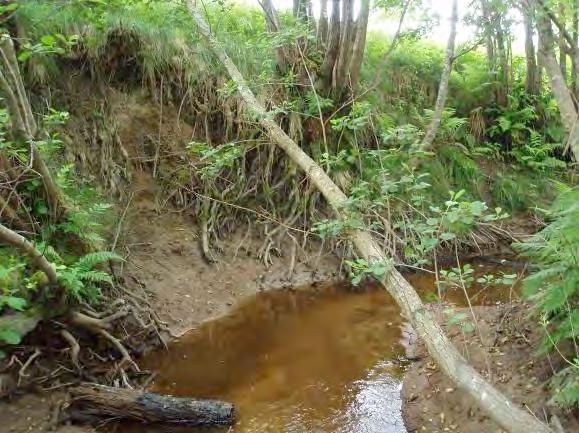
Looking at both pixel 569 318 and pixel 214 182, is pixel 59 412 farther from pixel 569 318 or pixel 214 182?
pixel 214 182

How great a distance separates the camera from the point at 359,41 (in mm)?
8203

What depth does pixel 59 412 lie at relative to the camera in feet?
13.6

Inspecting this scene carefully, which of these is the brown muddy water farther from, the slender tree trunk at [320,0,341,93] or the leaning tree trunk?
the slender tree trunk at [320,0,341,93]

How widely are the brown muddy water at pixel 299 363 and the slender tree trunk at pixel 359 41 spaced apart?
149 inches

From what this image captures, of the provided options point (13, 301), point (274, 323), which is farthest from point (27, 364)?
point (274, 323)

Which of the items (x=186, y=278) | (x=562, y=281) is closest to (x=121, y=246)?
(x=186, y=278)

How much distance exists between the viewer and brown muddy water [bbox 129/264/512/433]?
445 cm

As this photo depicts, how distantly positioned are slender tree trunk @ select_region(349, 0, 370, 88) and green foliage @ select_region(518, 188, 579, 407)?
4.93 meters

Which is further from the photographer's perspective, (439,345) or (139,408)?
(139,408)

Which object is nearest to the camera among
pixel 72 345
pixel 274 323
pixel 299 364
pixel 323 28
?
pixel 72 345

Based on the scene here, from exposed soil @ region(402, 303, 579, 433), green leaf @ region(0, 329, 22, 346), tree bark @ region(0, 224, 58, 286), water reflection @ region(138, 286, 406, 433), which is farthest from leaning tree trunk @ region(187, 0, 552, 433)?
green leaf @ region(0, 329, 22, 346)

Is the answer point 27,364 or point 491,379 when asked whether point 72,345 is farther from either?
point 491,379

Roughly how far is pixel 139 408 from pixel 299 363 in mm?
1785

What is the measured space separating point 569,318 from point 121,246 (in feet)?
16.8
